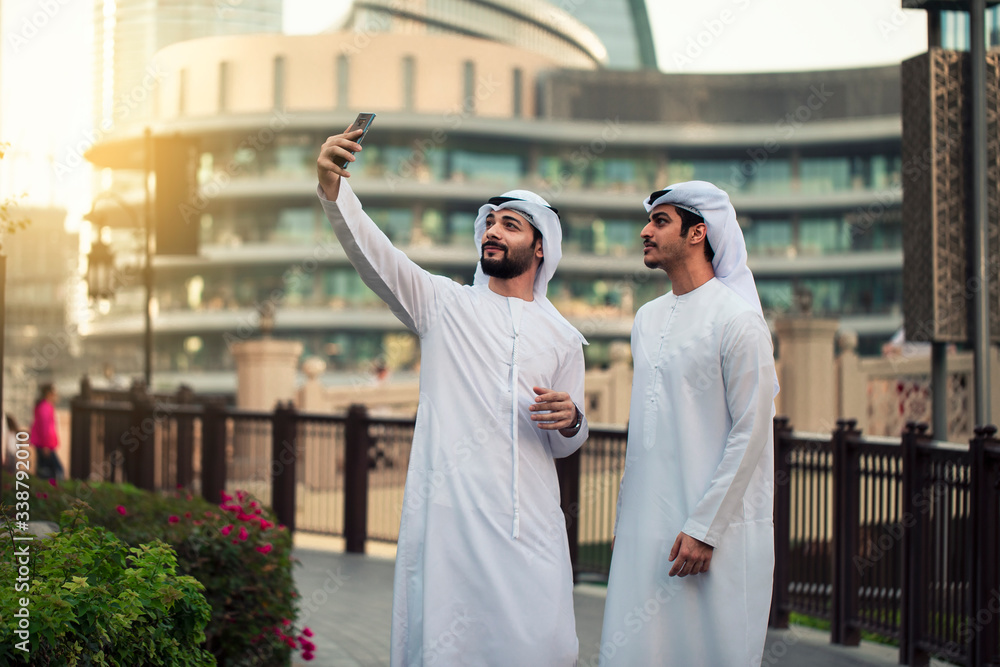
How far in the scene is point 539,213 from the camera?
411 cm

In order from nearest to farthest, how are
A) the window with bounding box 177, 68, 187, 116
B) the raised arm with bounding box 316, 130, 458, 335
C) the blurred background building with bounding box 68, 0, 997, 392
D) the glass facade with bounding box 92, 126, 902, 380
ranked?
the raised arm with bounding box 316, 130, 458, 335, the blurred background building with bounding box 68, 0, 997, 392, the glass facade with bounding box 92, 126, 902, 380, the window with bounding box 177, 68, 187, 116

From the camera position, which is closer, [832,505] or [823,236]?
[832,505]

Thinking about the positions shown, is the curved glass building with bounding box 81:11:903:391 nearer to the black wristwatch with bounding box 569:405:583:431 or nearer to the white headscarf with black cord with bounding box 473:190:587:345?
the white headscarf with black cord with bounding box 473:190:587:345

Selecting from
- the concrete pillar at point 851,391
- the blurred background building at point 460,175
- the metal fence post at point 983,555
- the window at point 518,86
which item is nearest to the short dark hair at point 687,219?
the metal fence post at point 983,555

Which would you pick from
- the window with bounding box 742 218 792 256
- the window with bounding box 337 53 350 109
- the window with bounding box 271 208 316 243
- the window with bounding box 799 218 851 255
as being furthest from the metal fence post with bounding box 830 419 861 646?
the window with bounding box 799 218 851 255

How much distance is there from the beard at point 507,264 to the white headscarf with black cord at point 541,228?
0.22 feet

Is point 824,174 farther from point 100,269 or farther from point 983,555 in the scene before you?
point 983,555

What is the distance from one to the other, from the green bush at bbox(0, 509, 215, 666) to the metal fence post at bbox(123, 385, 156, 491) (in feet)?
30.8

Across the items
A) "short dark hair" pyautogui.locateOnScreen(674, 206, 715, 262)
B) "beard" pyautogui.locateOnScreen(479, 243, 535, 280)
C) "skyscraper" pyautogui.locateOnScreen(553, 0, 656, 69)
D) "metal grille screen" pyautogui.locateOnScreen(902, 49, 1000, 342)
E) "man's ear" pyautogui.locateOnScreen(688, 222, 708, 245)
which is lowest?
"beard" pyautogui.locateOnScreen(479, 243, 535, 280)

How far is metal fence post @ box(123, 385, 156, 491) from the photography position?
12.5 m

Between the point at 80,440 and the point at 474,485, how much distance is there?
38.8ft

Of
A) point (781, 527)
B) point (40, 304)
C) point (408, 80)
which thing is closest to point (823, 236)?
point (408, 80)

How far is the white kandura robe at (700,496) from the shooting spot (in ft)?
11.2

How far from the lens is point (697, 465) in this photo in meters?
3.52
